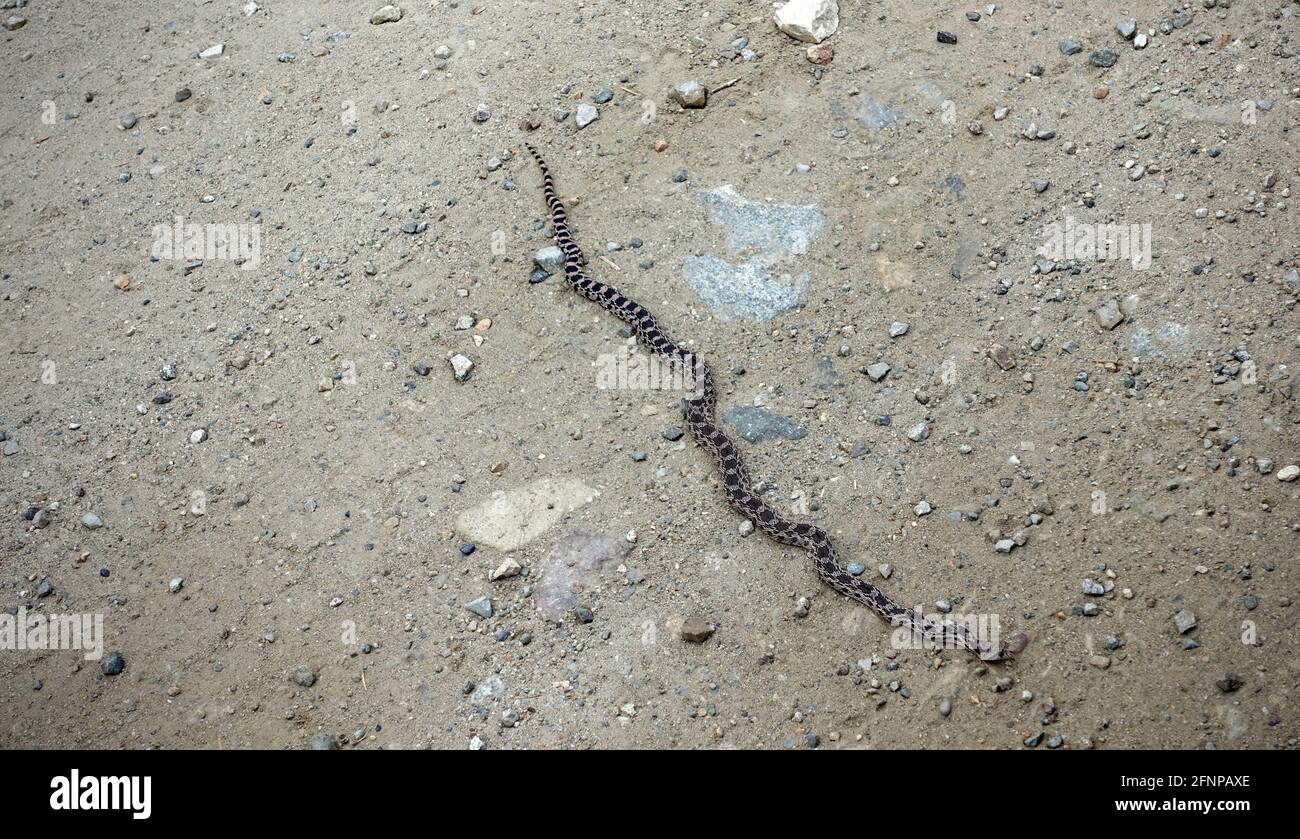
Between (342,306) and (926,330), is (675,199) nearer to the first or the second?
(926,330)

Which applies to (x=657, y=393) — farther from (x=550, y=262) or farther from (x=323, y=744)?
(x=323, y=744)

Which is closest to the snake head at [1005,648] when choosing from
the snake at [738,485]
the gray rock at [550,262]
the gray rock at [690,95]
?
the snake at [738,485]

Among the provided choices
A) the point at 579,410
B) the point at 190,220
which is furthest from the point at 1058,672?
the point at 190,220

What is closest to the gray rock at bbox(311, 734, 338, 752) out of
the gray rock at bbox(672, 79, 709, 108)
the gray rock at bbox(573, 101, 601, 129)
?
the gray rock at bbox(573, 101, 601, 129)

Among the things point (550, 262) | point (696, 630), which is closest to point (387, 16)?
point (550, 262)

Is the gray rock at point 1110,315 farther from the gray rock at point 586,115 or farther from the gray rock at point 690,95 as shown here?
the gray rock at point 586,115

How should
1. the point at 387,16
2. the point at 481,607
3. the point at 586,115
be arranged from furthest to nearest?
the point at 387,16
the point at 586,115
the point at 481,607

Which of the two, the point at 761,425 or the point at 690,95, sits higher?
the point at 690,95
